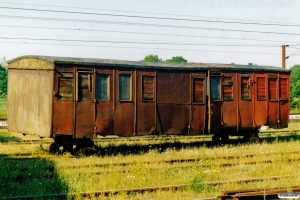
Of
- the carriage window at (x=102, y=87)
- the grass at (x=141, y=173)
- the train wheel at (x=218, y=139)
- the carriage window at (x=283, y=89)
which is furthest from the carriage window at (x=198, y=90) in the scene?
the carriage window at (x=283, y=89)

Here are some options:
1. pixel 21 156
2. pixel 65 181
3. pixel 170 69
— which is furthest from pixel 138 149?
pixel 65 181

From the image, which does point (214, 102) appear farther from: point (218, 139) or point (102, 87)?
point (102, 87)

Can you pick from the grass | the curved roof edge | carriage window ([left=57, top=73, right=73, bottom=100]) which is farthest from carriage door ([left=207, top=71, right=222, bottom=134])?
carriage window ([left=57, top=73, right=73, bottom=100])

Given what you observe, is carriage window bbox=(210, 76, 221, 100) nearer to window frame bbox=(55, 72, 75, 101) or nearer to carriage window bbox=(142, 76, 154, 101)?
carriage window bbox=(142, 76, 154, 101)

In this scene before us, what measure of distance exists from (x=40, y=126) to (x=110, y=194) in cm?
624

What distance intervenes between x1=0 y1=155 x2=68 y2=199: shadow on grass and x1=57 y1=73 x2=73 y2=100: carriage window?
2.44 m

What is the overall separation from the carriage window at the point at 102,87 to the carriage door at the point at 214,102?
15.0ft

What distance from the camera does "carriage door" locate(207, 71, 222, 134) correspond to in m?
16.5

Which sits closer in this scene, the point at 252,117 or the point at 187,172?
the point at 187,172

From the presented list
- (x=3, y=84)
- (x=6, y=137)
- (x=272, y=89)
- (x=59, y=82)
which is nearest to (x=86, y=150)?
(x=59, y=82)

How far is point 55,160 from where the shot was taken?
12812 mm

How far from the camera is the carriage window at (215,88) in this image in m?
16.6

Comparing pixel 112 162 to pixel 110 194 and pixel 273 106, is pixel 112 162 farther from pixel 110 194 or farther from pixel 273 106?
pixel 273 106

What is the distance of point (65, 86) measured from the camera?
1353 centimetres
